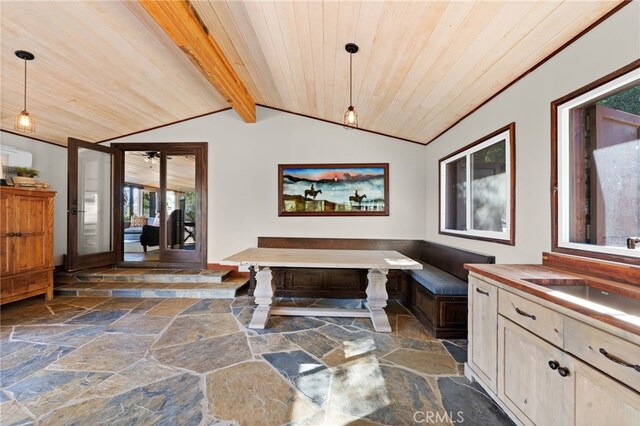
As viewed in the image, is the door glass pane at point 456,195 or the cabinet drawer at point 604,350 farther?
the door glass pane at point 456,195

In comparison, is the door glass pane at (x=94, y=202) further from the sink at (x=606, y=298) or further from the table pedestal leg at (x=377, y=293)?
the sink at (x=606, y=298)

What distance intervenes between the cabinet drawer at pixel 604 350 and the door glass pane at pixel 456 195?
2.29 m

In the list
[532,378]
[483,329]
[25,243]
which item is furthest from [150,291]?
[532,378]

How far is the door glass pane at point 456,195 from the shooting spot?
3402 millimetres

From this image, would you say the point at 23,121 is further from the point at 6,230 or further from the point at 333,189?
the point at 333,189

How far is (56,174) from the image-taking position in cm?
456

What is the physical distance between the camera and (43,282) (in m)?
3.58

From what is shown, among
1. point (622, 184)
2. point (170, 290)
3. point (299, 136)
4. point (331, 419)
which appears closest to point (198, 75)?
point (299, 136)

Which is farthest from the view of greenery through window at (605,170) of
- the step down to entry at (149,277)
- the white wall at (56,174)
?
the white wall at (56,174)

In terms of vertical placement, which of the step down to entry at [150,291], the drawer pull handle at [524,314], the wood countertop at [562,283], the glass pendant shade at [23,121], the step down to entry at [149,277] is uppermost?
the glass pendant shade at [23,121]

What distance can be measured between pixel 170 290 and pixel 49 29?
3.17m

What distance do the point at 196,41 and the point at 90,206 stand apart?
3.83 metres

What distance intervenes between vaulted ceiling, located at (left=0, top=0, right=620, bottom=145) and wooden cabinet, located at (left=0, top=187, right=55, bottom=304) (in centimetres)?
128

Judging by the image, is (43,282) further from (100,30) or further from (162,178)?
(100,30)
